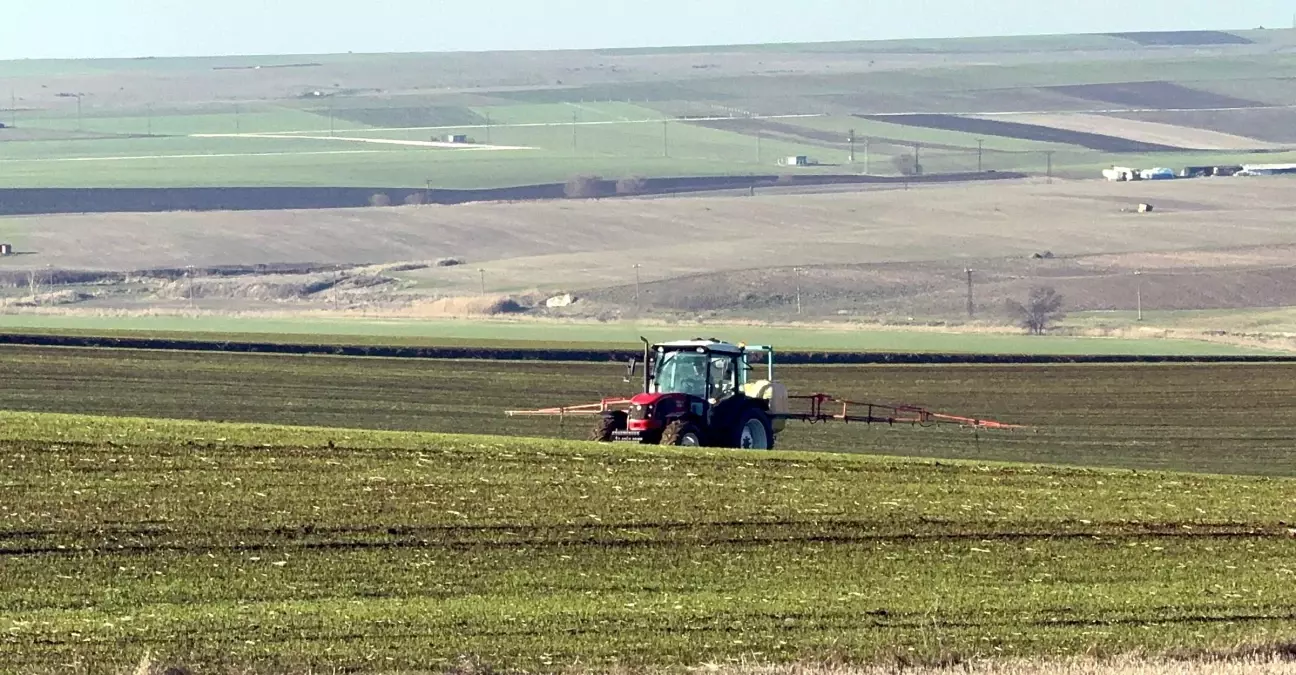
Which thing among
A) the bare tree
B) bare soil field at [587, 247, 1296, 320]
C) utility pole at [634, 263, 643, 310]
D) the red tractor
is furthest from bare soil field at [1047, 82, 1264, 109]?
the red tractor

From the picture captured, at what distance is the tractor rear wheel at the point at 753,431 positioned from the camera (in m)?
25.8

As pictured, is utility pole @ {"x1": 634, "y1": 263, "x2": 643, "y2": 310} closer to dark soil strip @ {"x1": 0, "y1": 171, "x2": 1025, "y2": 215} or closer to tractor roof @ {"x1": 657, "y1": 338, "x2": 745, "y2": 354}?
dark soil strip @ {"x1": 0, "y1": 171, "x2": 1025, "y2": 215}

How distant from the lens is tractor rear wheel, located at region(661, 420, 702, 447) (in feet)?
81.1

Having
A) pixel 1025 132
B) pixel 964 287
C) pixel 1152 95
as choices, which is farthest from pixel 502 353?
pixel 1152 95

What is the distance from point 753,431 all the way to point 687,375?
122cm

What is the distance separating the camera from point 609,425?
1027 inches

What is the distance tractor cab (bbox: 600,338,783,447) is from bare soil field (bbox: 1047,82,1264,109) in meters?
154

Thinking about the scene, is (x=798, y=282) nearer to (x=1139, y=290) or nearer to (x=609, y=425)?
(x=1139, y=290)

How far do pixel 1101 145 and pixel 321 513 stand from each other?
139 metres

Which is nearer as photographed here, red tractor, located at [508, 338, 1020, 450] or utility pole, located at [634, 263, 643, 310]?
red tractor, located at [508, 338, 1020, 450]

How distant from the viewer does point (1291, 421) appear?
117 feet

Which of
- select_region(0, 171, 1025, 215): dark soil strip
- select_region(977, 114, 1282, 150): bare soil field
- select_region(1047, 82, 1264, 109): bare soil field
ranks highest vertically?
select_region(1047, 82, 1264, 109): bare soil field

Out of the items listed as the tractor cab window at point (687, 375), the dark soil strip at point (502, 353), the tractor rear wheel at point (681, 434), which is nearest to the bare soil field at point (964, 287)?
the dark soil strip at point (502, 353)

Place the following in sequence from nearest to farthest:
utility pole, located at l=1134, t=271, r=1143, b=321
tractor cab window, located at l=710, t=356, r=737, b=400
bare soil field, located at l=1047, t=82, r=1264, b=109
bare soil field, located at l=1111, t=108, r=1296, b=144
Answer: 1. tractor cab window, located at l=710, t=356, r=737, b=400
2. utility pole, located at l=1134, t=271, r=1143, b=321
3. bare soil field, located at l=1111, t=108, r=1296, b=144
4. bare soil field, located at l=1047, t=82, r=1264, b=109
